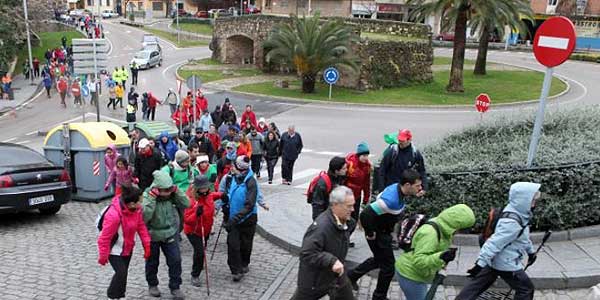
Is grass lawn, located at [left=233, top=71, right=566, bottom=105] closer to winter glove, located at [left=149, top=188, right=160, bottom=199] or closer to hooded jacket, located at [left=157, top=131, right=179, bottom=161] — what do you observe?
hooded jacket, located at [left=157, top=131, right=179, bottom=161]

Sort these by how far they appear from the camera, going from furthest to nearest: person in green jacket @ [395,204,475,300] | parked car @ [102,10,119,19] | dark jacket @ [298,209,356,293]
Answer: parked car @ [102,10,119,19] < person in green jacket @ [395,204,475,300] < dark jacket @ [298,209,356,293]

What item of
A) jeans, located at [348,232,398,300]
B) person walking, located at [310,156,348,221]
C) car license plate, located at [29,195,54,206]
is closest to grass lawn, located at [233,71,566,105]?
car license plate, located at [29,195,54,206]

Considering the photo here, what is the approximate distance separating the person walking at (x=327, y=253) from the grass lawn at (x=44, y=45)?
40.3 metres

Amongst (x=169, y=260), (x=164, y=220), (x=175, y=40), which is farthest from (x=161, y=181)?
(x=175, y=40)

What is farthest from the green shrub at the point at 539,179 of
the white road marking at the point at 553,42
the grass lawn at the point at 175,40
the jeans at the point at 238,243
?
the grass lawn at the point at 175,40

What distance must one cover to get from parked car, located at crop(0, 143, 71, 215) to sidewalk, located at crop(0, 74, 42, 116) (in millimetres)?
18155

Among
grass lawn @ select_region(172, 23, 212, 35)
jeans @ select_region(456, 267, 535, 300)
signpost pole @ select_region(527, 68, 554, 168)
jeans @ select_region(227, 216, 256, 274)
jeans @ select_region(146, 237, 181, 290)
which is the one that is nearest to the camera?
jeans @ select_region(456, 267, 535, 300)

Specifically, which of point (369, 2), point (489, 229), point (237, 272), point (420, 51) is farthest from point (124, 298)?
point (369, 2)

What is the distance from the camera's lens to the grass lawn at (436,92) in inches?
1182

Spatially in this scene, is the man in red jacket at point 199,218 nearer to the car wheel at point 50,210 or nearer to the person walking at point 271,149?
the car wheel at point 50,210

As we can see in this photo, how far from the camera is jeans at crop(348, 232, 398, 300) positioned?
6.08 meters

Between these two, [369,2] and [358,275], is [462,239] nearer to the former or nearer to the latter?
[358,275]

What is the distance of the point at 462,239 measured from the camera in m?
7.96

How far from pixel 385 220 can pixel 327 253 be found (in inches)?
52.7
